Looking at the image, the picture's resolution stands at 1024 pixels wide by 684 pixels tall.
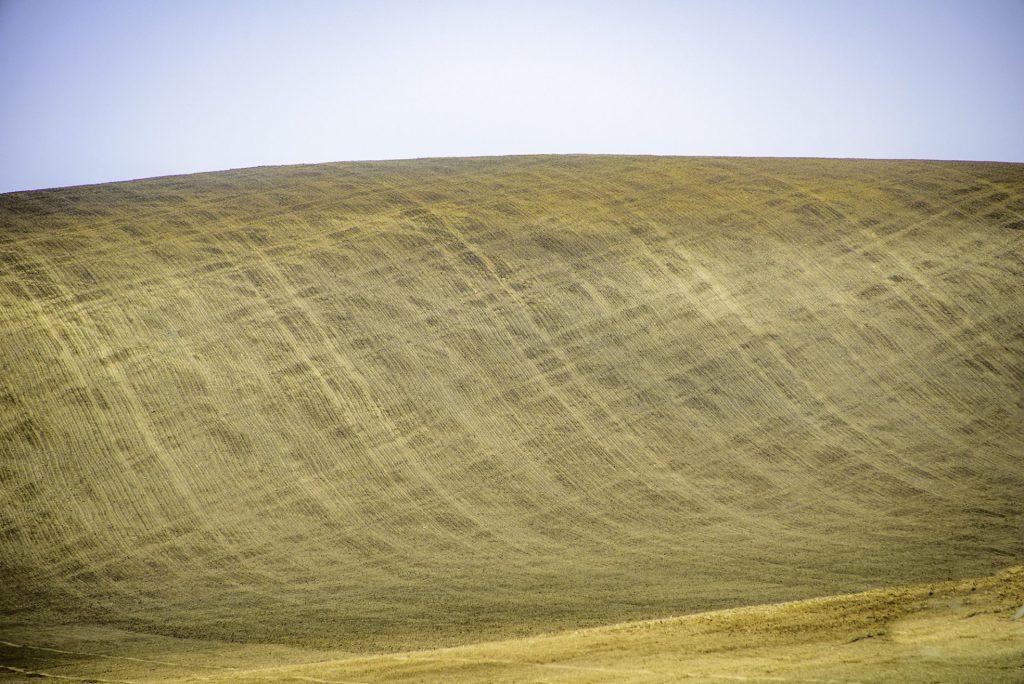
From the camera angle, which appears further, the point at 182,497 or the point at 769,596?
the point at 182,497

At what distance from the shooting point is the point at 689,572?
9836 millimetres

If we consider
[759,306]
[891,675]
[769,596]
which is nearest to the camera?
[891,675]

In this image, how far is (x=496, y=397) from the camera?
44.8ft

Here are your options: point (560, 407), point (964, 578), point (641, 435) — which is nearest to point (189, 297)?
point (560, 407)

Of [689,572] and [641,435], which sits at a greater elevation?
[641,435]

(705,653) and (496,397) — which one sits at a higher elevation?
(496,397)

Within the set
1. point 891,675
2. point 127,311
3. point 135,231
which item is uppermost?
point 135,231

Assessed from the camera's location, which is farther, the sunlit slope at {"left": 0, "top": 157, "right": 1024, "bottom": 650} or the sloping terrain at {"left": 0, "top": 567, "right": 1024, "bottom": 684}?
the sunlit slope at {"left": 0, "top": 157, "right": 1024, "bottom": 650}

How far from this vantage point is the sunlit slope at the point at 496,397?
10.1 m

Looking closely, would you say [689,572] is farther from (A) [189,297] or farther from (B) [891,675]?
(A) [189,297]

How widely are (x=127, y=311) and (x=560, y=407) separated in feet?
21.8

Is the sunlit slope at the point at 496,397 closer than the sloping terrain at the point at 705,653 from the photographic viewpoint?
No

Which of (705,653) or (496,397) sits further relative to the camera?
(496,397)

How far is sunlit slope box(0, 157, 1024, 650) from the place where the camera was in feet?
33.2
